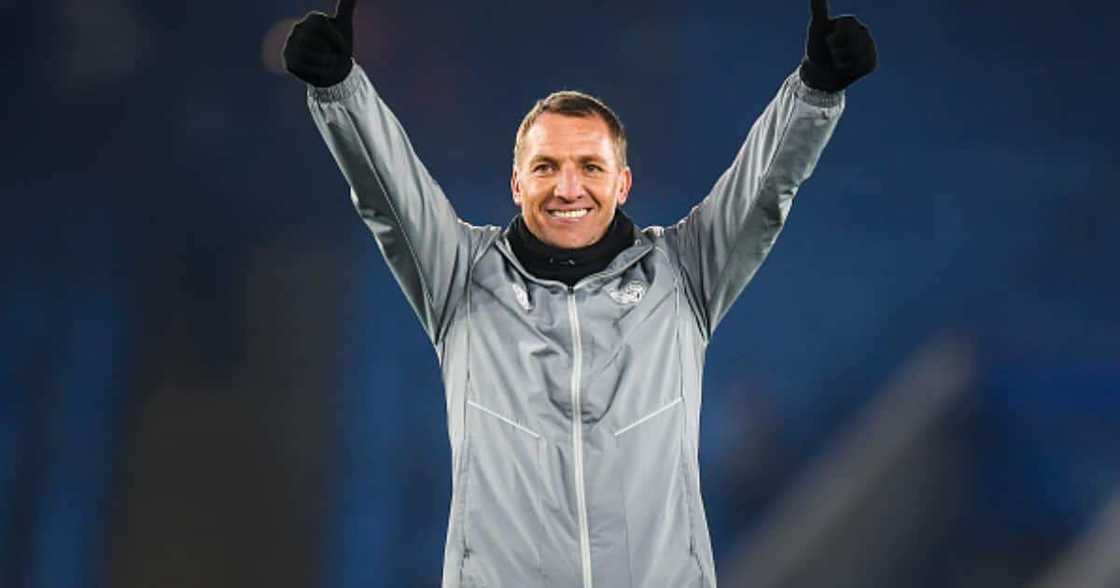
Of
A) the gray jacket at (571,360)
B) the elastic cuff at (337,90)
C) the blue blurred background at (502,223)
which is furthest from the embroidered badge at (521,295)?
the blue blurred background at (502,223)

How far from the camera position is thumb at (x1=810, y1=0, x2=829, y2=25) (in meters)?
1.12

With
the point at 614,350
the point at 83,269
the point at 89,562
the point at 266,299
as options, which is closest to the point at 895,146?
the point at 266,299

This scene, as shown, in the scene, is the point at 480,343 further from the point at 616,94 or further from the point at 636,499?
the point at 616,94

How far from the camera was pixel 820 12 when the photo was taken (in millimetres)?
1133

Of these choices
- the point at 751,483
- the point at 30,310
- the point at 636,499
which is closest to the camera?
the point at 636,499

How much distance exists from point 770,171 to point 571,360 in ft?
0.94

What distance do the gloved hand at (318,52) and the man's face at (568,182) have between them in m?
0.26

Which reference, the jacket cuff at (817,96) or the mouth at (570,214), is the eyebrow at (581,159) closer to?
the mouth at (570,214)

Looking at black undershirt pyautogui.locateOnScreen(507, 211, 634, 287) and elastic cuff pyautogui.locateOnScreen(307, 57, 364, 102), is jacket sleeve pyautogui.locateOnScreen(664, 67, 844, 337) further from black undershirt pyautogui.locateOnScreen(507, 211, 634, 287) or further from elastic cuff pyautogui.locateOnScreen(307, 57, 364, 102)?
elastic cuff pyautogui.locateOnScreen(307, 57, 364, 102)

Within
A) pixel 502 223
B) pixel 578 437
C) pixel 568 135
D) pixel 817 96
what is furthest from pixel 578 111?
pixel 502 223

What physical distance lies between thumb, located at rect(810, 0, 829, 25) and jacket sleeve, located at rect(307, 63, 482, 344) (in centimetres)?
12

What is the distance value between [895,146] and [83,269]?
6.92 feet

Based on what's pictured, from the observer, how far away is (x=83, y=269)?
9.62 feet

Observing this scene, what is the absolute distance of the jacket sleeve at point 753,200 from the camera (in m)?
1.15
